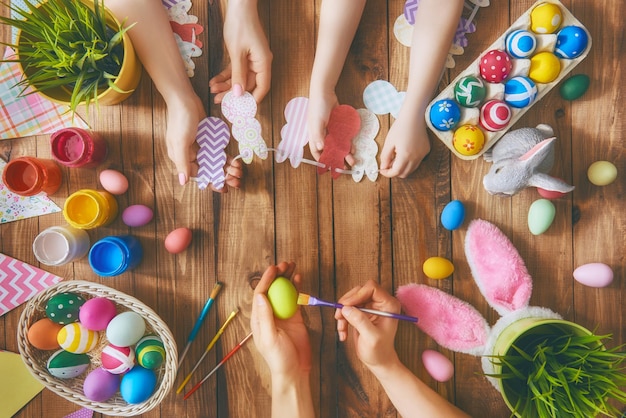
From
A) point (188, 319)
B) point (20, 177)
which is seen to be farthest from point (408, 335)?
point (20, 177)

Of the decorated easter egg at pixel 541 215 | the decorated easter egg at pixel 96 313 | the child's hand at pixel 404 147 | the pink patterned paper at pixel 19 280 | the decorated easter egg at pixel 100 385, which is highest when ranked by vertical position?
the child's hand at pixel 404 147

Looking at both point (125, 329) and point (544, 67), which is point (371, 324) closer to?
point (125, 329)

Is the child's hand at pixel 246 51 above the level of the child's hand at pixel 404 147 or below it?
above

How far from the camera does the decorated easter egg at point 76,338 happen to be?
38.6 inches

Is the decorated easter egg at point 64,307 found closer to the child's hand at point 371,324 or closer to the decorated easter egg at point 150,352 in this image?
the decorated easter egg at point 150,352

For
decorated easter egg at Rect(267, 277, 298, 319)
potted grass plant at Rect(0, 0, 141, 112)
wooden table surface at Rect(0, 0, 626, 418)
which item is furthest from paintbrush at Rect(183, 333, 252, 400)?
potted grass plant at Rect(0, 0, 141, 112)

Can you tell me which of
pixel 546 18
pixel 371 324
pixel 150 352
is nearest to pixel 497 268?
pixel 371 324

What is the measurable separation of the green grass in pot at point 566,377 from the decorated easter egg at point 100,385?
0.82m

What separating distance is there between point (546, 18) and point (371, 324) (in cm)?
75

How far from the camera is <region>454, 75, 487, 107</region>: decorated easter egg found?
0.96 metres

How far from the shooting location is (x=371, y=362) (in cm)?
99

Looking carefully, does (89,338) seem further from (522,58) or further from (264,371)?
(522,58)

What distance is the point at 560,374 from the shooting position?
857 mm

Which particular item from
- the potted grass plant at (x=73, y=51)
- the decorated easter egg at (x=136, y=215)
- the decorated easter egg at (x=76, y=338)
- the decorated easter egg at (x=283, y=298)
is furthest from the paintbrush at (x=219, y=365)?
the potted grass plant at (x=73, y=51)
